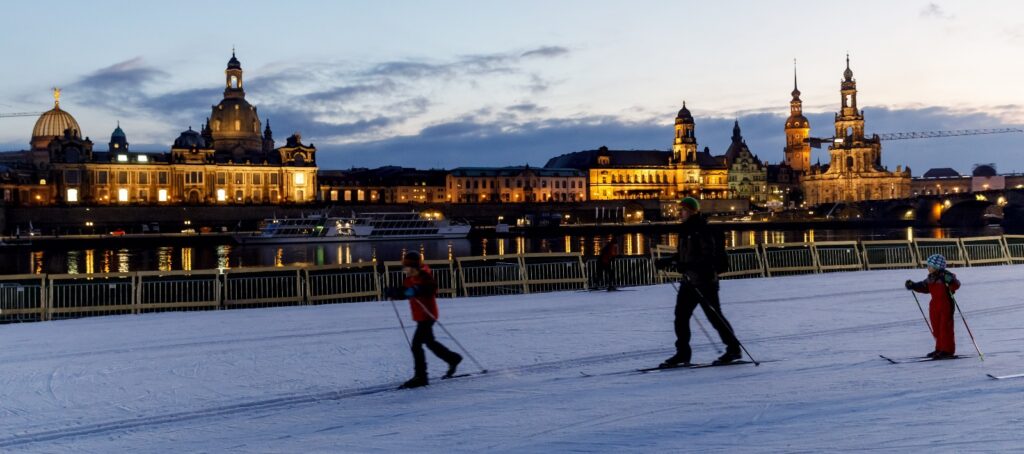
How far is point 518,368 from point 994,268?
21.0 m

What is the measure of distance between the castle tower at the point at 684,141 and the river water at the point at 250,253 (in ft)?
189

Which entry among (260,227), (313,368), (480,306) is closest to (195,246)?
(260,227)

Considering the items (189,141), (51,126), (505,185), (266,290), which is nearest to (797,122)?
(505,185)

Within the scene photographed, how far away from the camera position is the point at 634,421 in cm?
800

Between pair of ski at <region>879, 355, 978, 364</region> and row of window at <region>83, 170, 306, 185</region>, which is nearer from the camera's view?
pair of ski at <region>879, 355, 978, 364</region>

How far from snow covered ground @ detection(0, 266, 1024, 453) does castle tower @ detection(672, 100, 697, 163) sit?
144320 millimetres

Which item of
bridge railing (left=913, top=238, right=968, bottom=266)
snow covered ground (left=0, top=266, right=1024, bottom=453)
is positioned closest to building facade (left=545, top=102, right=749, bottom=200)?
bridge railing (left=913, top=238, right=968, bottom=266)

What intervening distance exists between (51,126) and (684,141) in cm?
9884

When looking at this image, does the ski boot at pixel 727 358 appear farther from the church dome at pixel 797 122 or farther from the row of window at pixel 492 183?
the church dome at pixel 797 122

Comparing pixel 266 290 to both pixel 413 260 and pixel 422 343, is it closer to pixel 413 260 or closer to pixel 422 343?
pixel 422 343

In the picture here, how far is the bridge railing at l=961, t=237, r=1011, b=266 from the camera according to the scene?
30.8 m

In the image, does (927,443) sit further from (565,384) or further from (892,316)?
(892,316)

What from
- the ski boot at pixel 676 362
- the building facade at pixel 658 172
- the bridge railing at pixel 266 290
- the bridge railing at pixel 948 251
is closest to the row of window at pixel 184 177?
the building facade at pixel 658 172

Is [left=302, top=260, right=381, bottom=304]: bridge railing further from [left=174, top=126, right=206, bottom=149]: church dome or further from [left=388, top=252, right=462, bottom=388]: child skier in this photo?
[left=174, top=126, right=206, bottom=149]: church dome
